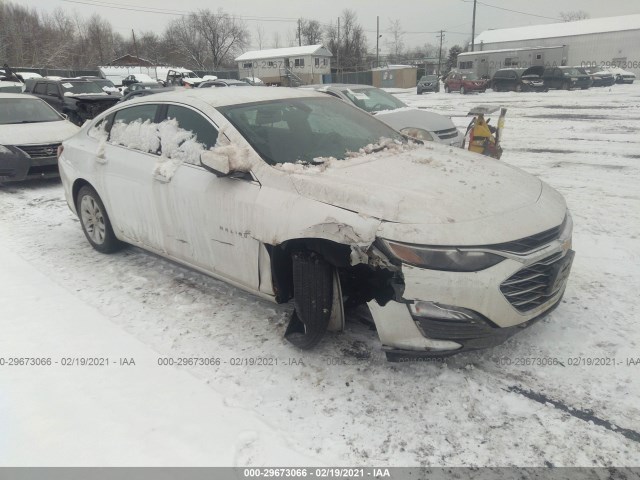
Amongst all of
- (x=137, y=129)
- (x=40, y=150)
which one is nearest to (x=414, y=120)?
(x=137, y=129)

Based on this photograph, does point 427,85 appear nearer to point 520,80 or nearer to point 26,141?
point 520,80

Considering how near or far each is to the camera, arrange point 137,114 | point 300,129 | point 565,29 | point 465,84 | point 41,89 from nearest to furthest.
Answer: point 300,129, point 137,114, point 41,89, point 465,84, point 565,29

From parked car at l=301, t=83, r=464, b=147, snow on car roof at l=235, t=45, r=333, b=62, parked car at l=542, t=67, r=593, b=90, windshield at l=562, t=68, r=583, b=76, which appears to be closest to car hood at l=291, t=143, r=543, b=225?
parked car at l=301, t=83, r=464, b=147

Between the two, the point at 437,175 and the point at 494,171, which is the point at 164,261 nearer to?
the point at 437,175

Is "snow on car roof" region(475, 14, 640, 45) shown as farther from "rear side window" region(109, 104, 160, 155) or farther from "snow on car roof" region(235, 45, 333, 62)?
"rear side window" region(109, 104, 160, 155)

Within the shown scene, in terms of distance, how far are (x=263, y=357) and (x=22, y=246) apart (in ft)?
12.2

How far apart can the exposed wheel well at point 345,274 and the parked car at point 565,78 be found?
3258 cm

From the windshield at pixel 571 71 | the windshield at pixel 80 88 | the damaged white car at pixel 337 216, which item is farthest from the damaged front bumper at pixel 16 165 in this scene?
the windshield at pixel 571 71

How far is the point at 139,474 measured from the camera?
2.17m

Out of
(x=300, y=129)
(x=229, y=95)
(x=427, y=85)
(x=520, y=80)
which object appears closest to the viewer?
(x=300, y=129)

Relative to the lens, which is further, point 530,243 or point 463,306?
point 530,243

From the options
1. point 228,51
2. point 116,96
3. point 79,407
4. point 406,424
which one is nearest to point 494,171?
point 406,424

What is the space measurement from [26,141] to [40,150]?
26cm

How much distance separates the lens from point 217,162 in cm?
302
